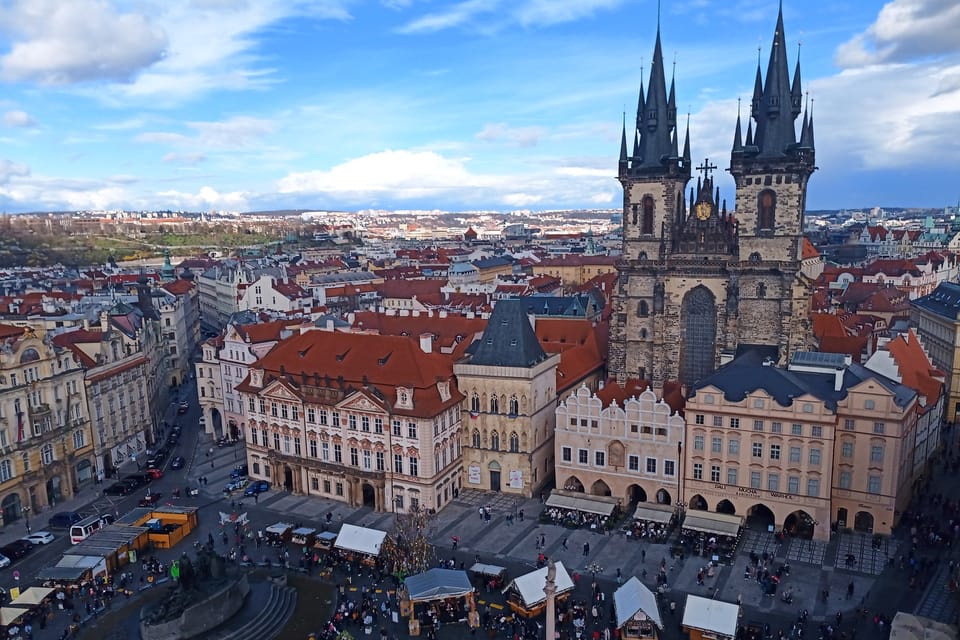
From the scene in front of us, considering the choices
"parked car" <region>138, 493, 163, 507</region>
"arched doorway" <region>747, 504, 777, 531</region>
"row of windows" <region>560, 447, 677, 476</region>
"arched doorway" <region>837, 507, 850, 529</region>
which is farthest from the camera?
"parked car" <region>138, 493, 163, 507</region>

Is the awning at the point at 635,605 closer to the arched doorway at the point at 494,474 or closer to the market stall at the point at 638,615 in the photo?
the market stall at the point at 638,615

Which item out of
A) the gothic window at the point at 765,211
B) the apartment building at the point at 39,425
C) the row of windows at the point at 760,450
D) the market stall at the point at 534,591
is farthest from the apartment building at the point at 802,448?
the apartment building at the point at 39,425

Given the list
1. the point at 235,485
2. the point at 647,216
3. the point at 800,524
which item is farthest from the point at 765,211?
the point at 235,485

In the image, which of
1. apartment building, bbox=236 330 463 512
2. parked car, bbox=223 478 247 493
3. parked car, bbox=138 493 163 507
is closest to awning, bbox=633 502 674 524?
→ apartment building, bbox=236 330 463 512

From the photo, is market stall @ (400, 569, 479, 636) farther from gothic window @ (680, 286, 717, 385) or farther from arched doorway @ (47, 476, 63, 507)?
gothic window @ (680, 286, 717, 385)

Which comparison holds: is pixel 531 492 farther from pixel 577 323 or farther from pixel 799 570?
pixel 577 323

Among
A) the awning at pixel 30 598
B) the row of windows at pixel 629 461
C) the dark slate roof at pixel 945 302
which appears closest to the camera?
the awning at pixel 30 598

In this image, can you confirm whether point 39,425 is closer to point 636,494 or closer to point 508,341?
point 508,341
